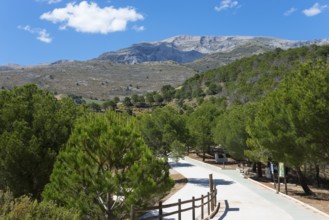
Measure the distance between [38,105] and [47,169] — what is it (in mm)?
3597

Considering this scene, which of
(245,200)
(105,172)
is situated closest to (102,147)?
(105,172)

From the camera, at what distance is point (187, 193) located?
25.4 metres

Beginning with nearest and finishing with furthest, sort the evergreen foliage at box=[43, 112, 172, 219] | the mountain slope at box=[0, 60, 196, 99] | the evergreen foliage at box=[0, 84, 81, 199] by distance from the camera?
the evergreen foliage at box=[43, 112, 172, 219] < the evergreen foliage at box=[0, 84, 81, 199] < the mountain slope at box=[0, 60, 196, 99]

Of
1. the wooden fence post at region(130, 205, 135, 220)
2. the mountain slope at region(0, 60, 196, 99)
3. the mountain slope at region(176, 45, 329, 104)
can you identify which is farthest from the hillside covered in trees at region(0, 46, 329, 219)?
the mountain slope at region(0, 60, 196, 99)

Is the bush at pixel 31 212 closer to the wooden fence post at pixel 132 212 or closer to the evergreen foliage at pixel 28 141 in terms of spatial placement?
the wooden fence post at pixel 132 212

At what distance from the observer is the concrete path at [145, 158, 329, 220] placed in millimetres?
17328

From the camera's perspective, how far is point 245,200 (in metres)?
21.8

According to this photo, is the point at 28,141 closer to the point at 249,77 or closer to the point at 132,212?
the point at 132,212

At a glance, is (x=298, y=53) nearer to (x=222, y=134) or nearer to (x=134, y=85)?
(x=222, y=134)

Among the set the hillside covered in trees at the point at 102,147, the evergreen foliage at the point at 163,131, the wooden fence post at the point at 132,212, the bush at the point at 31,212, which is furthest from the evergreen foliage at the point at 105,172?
the evergreen foliage at the point at 163,131

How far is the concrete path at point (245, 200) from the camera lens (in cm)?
1733

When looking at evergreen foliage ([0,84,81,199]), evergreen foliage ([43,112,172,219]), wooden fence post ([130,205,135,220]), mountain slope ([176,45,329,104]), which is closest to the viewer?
Result: wooden fence post ([130,205,135,220])

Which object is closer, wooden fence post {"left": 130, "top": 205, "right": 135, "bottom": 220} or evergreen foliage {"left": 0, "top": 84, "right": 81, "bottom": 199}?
wooden fence post {"left": 130, "top": 205, "right": 135, "bottom": 220}

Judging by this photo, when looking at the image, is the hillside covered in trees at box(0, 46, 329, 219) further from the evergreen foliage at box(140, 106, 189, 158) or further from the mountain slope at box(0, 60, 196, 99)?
the mountain slope at box(0, 60, 196, 99)
